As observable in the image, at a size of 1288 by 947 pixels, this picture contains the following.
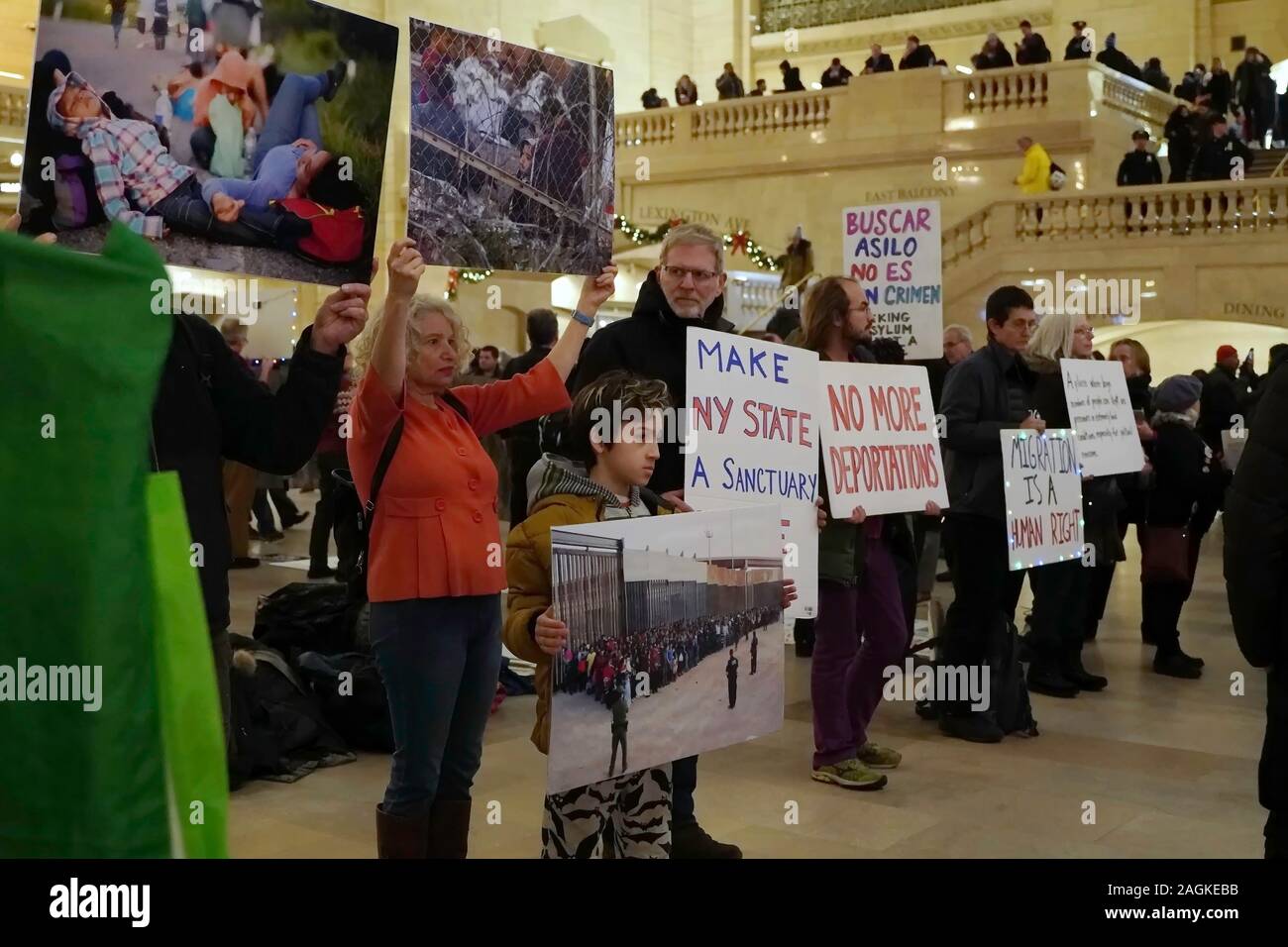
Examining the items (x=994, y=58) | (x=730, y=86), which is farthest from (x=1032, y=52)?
(x=730, y=86)

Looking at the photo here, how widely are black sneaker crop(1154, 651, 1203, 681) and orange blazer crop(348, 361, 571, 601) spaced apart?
18.5ft

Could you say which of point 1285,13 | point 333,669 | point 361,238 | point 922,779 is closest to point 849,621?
point 922,779

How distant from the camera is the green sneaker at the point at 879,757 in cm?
→ 615

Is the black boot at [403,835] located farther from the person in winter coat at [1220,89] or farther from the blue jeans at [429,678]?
the person in winter coat at [1220,89]

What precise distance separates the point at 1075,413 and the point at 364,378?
4.97 m

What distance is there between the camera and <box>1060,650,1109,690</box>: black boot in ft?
25.6

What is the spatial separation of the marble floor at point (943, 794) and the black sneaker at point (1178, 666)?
1.55 ft

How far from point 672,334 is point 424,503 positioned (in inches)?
51.2

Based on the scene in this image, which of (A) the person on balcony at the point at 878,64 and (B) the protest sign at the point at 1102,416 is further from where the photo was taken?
(A) the person on balcony at the point at 878,64

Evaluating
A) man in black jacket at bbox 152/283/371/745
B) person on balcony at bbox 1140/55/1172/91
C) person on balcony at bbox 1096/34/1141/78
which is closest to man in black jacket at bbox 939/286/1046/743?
man in black jacket at bbox 152/283/371/745

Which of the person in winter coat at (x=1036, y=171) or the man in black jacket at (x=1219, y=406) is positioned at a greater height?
the person in winter coat at (x=1036, y=171)

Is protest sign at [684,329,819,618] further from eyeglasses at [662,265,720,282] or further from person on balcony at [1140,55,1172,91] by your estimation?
person on balcony at [1140,55,1172,91]

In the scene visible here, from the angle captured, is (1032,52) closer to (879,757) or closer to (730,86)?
(730,86)

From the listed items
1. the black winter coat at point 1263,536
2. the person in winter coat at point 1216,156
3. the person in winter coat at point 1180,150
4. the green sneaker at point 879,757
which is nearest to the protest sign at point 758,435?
the green sneaker at point 879,757
